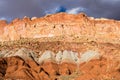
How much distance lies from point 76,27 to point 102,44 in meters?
18.7

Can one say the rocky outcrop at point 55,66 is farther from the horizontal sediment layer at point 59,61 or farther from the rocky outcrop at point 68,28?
the rocky outcrop at point 68,28

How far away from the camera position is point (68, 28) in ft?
436

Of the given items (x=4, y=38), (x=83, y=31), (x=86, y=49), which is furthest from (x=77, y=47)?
(x=4, y=38)

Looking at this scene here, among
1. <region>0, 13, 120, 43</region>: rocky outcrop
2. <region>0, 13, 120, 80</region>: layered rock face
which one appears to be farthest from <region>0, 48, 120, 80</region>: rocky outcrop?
<region>0, 13, 120, 43</region>: rocky outcrop

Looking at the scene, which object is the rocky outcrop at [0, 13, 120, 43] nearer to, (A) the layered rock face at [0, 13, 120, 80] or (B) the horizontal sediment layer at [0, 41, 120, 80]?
(A) the layered rock face at [0, 13, 120, 80]

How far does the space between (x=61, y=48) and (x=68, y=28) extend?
64.9 feet

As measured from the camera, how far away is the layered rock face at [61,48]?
3858 inches

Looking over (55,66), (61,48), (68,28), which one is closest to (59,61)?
(55,66)

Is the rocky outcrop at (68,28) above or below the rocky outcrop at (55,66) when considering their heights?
above

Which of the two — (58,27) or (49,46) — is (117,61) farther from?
(58,27)

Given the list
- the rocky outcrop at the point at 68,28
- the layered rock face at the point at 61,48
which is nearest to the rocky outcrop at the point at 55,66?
the layered rock face at the point at 61,48

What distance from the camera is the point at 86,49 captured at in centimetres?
11238

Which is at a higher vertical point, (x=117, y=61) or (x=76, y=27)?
(x=76, y=27)

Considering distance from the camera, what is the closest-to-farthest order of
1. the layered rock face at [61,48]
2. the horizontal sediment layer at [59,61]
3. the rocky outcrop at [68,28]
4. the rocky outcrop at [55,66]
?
1. the rocky outcrop at [55,66]
2. the horizontal sediment layer at [59,61]
3. the layered rock face at [61,48]
4. the rocky outcrop at [68,28]
